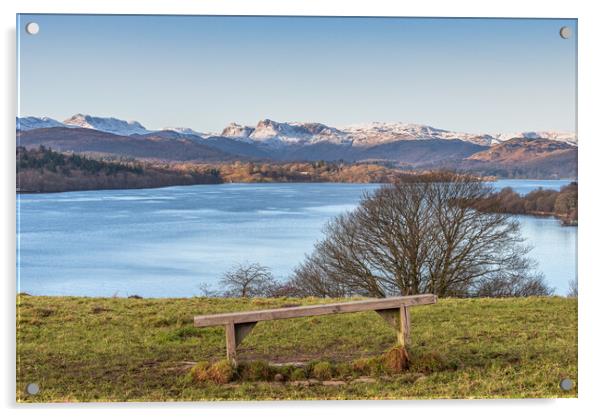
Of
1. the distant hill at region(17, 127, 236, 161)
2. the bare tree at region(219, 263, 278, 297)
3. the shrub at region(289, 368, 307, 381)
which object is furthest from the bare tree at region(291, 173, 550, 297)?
the shrub at region(289, 368, 307, 381)

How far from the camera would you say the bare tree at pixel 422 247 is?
10594 millimetres

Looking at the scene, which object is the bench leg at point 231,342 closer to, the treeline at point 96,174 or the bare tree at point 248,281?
the bare tree at point 248,281

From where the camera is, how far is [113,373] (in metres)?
7.62

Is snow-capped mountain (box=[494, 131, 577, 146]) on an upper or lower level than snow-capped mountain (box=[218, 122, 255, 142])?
lower

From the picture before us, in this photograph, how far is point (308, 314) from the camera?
7117mm

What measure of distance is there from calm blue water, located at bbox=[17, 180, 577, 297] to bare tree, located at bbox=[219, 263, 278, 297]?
118 millimetres

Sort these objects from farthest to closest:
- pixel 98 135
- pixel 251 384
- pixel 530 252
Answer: pixel 530 252 < pixel 98 135 < pixel 251 384

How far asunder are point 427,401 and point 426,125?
Result: 3065 mm

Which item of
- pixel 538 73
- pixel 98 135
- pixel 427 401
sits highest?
pixel 538 73

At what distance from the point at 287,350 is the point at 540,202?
3260mm

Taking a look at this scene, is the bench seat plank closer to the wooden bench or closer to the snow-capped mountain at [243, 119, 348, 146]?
the wooden bench

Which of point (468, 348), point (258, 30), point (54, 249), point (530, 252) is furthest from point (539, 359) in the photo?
point (54, 249)

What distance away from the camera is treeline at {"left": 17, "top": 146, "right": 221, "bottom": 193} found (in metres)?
8.32

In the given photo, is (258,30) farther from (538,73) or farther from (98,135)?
(538,73)
